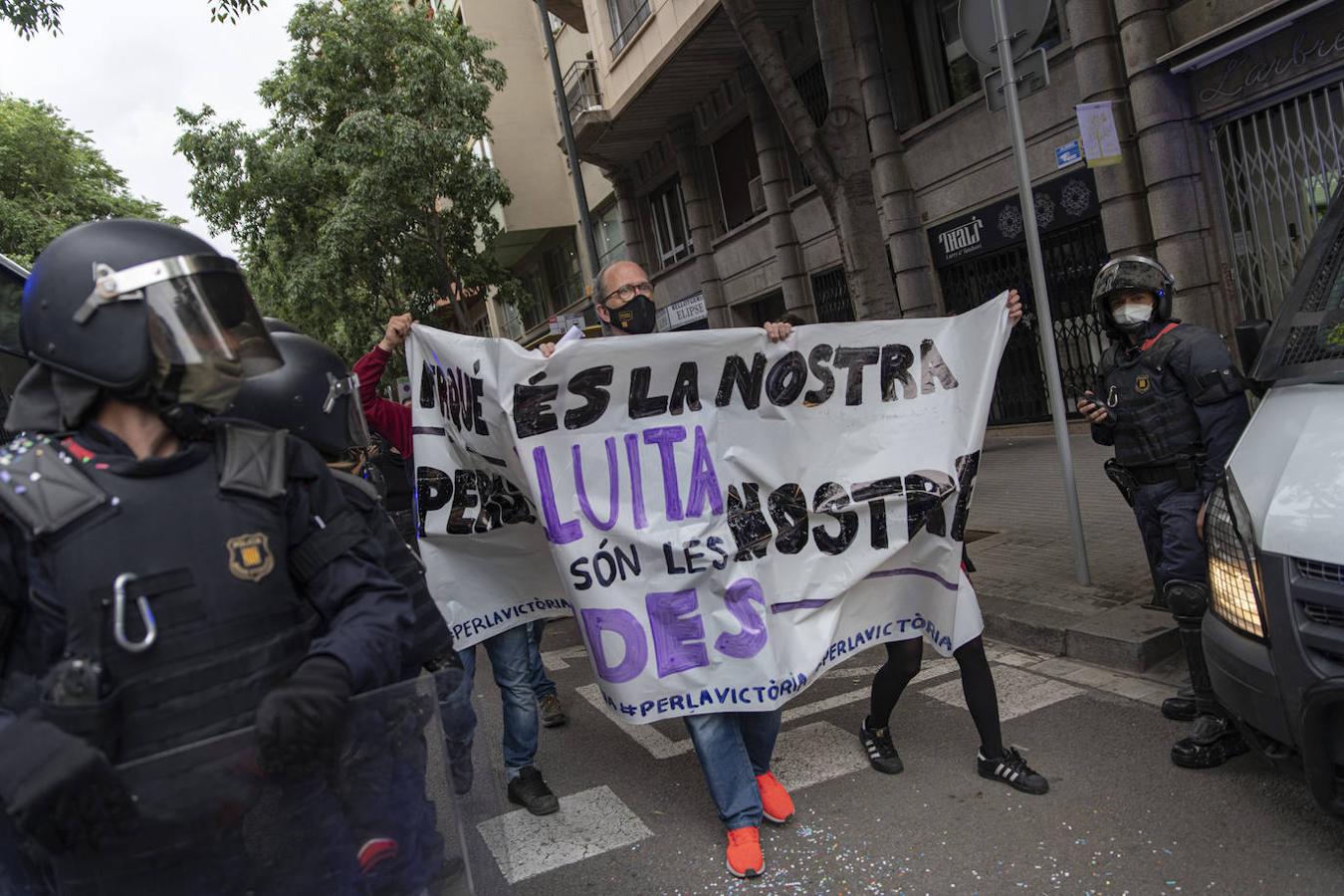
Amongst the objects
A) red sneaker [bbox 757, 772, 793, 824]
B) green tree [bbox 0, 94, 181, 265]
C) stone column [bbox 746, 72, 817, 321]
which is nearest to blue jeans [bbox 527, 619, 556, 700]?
red sneaker [bbox 757, 772, 793, 824]

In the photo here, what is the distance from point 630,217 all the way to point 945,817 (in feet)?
64.8

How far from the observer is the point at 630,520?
3.38 metres

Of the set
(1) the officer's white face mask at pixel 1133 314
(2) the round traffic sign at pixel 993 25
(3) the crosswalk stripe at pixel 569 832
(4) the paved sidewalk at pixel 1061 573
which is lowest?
(3) the crosswalk stripe at pixel 569 832

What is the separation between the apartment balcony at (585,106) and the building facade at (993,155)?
6cm

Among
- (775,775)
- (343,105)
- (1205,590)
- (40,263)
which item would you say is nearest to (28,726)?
(40,263)

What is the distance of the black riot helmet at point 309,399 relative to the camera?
8.40 feet

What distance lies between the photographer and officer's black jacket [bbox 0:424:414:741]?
1.65 meters

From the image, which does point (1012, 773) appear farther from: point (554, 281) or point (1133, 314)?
point (554, 281)

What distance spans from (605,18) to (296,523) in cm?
1893

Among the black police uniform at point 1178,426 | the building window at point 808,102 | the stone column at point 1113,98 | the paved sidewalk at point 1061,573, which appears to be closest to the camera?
the black police uniform at point 1178,426

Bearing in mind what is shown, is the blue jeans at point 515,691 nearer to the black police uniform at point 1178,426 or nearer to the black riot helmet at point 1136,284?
the black police uniform at point 1178,426

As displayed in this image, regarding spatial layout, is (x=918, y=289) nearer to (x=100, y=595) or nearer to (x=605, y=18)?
(x=605, y=18)

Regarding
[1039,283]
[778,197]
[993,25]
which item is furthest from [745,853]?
[778,197]

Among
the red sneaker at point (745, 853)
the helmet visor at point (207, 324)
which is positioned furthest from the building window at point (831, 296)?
the helmet visor at point (207, 324)
